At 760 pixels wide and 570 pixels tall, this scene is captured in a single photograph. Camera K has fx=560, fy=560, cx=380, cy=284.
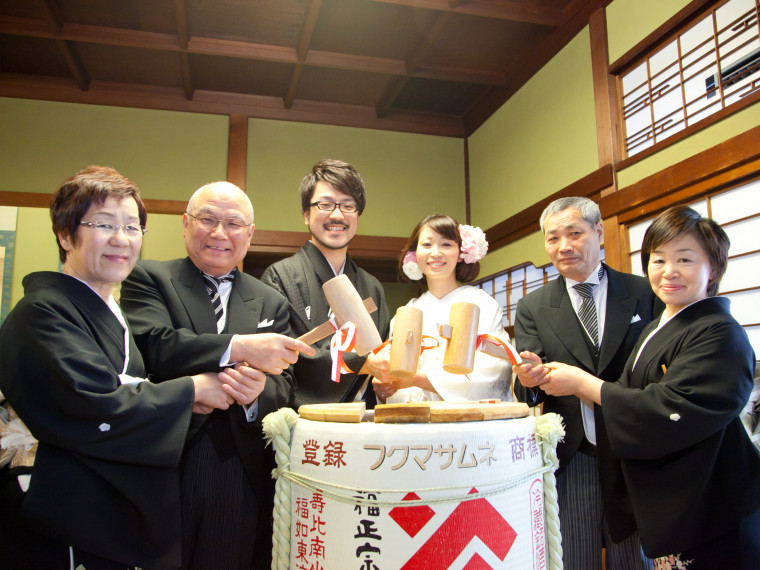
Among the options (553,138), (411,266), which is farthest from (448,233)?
(553,138)

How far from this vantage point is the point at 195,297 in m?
1.92

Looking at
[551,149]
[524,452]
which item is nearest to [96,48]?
[551,149]

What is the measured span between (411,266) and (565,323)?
2.71 feet

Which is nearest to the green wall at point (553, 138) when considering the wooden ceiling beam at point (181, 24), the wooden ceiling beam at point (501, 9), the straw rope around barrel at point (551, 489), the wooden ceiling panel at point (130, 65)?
the wooden ceiling beam at point (501, 9)

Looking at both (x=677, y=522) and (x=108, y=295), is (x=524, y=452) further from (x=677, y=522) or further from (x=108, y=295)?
(x=108, y=295)

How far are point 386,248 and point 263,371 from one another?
166 inches

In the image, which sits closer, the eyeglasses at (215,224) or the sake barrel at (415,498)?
the sake barrel at (415,498)

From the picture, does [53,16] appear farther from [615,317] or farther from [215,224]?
[615,317]

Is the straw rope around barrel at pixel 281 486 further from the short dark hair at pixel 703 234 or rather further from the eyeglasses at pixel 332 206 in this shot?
the short dark hair at pixel 703 234

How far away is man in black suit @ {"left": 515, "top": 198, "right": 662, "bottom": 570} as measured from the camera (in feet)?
6.62

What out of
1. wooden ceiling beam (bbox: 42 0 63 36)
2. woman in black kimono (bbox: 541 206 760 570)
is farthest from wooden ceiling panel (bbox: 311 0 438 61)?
woman in black kimono (bbox: 541 206 760 570)

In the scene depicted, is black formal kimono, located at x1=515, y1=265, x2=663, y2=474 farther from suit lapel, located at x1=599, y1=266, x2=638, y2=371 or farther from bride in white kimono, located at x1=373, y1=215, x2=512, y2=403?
bride in white kimono, located at x1=373, y1=215, x2=512, y2=403

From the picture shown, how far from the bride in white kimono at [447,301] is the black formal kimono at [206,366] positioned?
61 centimetres

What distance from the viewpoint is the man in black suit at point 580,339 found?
79.4 inches
